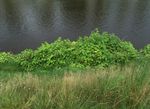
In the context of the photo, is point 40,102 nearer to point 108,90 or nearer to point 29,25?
Answer: point 108,90

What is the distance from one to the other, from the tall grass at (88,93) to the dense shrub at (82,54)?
6.13 m

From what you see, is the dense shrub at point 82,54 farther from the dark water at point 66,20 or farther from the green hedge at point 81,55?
the dark water at point 66,20

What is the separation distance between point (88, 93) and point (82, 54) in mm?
6976

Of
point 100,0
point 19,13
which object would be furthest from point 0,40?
point 100,0

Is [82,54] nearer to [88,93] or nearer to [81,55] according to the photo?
[81,55]

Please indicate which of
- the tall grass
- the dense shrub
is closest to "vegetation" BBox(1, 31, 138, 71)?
the dense shrub

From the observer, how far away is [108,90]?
4.82 meters

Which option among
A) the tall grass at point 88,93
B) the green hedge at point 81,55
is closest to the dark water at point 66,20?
the green hedge at point 81,55

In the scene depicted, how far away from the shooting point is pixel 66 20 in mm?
22844

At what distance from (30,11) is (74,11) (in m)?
3.49

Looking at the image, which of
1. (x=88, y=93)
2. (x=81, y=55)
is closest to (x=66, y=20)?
(x=81, y=55)

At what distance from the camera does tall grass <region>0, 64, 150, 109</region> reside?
4.49m

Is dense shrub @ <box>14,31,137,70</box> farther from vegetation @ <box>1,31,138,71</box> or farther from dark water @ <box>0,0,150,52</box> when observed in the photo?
dark water @ <box>0,0,150,52</box>

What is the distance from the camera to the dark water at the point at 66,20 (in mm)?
20141
